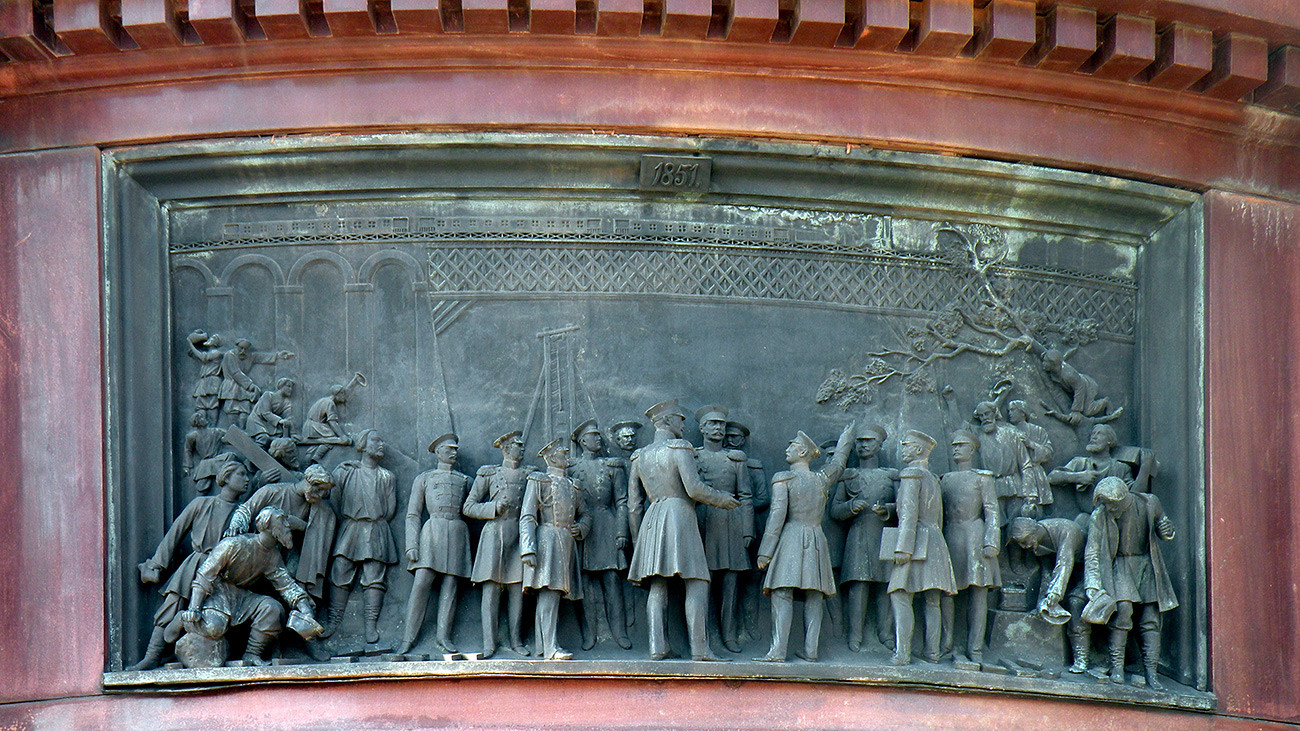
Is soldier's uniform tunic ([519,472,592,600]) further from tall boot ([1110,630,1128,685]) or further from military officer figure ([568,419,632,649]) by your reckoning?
tall boot ([1110,630,1128,685])

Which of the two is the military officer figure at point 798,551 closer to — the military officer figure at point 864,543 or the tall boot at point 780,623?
the tall boot at point 780,623

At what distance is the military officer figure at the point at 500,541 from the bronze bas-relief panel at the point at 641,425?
0.05 ft

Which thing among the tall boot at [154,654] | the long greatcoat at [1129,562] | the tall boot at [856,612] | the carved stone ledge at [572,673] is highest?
the long greatcoat at [1129,562]

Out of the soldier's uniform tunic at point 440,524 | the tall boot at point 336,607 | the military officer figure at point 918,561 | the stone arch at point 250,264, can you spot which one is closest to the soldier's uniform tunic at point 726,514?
the military officer figure at point 918,561

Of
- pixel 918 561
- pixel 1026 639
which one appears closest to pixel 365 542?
pixel 918 561

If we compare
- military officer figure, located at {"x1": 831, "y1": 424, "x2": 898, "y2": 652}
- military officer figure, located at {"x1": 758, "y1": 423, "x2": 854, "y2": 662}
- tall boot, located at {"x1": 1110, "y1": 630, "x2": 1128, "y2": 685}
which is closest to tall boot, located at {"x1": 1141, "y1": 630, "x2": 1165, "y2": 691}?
tall boot, located at {"x1": 1110, "y1": 630, "x2": 1128, "y2": 685}

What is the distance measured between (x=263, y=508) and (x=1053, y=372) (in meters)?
4.34

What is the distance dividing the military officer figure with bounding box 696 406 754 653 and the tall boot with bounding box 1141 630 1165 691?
2165mm

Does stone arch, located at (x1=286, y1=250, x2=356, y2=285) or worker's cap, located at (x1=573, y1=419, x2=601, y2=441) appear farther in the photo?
stone arch, located at (x1=286, y1=250, x2=356, y2=285)

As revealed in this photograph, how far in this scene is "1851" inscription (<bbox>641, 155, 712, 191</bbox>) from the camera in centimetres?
Answer: 1029

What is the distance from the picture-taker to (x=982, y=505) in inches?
401

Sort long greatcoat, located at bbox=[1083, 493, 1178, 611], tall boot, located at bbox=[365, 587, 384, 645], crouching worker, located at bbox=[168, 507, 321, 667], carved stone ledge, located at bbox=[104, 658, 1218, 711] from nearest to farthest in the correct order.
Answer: carved stone ledge, located at bbox=[104, 658, 1218, 711]
crouching worker, located at bbox=[168, 507, 321, 667]
tall boot, located at bbox=[365, 587, 384, 645]
long greatcoat, located at bbox=[1083, 493, 1178, 611]

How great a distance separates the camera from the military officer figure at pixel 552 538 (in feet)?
32.0

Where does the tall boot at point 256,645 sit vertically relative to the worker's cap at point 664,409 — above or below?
below
